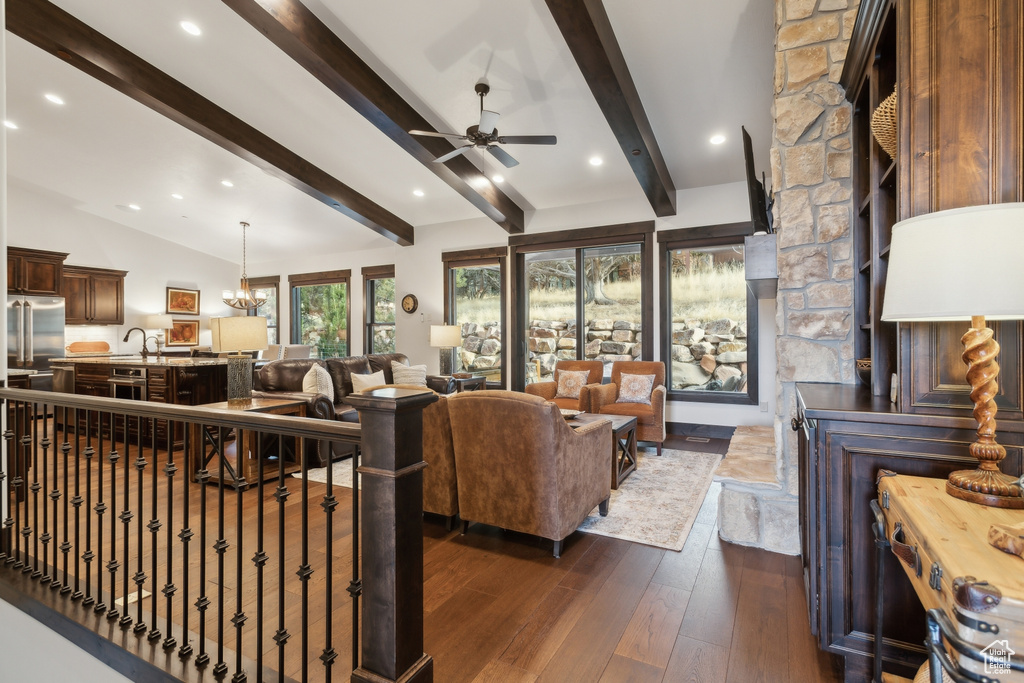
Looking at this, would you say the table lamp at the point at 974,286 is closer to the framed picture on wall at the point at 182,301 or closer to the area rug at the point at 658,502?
the area rug at the point at 658,502

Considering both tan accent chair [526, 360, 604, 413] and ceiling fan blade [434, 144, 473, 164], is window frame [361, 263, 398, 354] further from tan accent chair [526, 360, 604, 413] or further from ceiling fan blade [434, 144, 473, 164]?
ceiling fan blade [434, 144, 473, 164]

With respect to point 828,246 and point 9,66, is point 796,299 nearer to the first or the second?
point 828,246

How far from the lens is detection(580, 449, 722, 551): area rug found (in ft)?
9.75

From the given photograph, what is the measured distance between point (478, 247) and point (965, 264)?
6.49 metres

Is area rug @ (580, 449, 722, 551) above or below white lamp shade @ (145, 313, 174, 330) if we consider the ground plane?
below

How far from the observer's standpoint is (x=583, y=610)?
2148mm

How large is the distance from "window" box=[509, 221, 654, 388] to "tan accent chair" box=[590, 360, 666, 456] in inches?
22.0

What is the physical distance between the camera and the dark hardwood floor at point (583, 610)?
70.1 inches

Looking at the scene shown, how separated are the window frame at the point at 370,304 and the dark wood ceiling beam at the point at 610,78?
508cm

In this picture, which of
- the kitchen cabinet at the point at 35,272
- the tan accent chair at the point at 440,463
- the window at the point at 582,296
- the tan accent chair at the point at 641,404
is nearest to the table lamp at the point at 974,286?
the tan accent chair at the point at 440,463

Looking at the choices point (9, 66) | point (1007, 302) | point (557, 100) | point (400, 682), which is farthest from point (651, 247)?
point (9, 66)

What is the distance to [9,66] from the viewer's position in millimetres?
4617

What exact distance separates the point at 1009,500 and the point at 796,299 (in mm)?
1595

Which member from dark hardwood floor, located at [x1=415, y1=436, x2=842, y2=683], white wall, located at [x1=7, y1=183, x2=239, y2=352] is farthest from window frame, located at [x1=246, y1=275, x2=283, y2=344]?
dark hardwood floor, located at [x1=415, y1=436, x2=842, y2=683]
